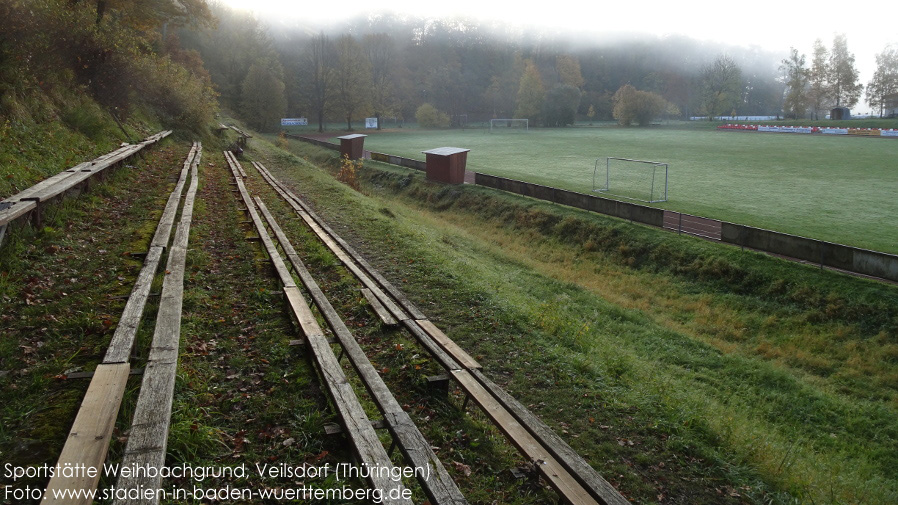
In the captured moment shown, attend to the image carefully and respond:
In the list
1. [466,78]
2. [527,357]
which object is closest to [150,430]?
[527,357]

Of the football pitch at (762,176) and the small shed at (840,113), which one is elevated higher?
the small shed at (840,113)

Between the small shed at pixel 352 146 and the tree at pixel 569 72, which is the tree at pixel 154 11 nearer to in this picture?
the small shed at pixel 352 146

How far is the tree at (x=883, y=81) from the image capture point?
94562mm

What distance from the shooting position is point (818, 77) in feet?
321

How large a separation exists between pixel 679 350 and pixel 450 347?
6.27m

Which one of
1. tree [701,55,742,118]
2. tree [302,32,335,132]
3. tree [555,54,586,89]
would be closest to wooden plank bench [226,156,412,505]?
tree [302,32,335,132]

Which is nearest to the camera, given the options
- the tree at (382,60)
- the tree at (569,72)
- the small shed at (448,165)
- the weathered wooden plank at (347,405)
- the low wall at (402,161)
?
the weathered wooden plank at (347,405)

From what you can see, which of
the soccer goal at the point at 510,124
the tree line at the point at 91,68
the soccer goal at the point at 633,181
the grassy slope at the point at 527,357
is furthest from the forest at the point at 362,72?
the soccer goal at the point at 633,181

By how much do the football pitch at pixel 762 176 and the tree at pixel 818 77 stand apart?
1952 inches

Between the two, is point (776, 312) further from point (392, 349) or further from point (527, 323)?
point (392, 349)

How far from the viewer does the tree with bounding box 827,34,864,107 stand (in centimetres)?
9606

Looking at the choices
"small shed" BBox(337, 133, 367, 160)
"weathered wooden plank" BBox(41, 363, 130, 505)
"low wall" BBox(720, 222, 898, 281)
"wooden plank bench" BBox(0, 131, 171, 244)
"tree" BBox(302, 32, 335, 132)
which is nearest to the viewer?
"weathered wooden plank" BBox(41, 363, 130, 505)

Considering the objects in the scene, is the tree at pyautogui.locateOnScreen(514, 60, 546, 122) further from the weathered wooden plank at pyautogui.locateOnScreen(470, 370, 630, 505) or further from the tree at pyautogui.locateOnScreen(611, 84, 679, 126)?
the weathered wooden plank at pyautogui.locateOnScreen(470, 370, 630, 505)

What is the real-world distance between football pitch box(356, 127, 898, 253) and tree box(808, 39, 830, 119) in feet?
163
